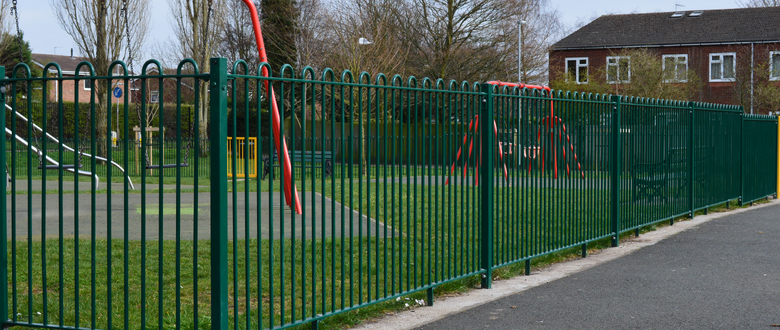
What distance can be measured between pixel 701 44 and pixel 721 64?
1.47 meters

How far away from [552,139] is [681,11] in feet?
137

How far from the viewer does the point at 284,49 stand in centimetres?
3459

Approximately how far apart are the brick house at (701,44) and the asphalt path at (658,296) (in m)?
27.9

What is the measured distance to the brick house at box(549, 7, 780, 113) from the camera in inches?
1485

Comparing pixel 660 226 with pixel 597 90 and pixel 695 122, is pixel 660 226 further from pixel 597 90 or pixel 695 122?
pixel 597 90

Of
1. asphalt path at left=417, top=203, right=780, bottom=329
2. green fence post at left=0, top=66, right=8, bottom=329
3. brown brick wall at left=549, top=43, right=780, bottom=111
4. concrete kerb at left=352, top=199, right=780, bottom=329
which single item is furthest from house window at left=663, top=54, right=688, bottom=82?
green fence post at left=0, top=66, right=8, bottom=329

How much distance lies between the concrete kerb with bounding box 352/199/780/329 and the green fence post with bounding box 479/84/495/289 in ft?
0.82

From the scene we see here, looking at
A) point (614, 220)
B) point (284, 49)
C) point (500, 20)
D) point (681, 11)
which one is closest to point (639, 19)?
point (681, 11)

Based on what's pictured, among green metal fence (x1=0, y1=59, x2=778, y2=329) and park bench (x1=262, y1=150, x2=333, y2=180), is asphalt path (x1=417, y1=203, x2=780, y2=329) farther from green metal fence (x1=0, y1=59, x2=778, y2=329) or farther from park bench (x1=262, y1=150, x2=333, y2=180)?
park bench (x1=262, y1=150, x2=333, y2=180)

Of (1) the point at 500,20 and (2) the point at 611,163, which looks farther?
(1) the point at 500,20

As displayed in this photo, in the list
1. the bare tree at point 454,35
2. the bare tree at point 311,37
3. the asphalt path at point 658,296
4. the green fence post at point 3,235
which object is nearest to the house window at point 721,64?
Answer: the bare tree at point 454,35

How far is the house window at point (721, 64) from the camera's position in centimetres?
4081

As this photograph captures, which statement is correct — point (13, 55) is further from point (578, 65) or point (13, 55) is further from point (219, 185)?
point (219, 185)

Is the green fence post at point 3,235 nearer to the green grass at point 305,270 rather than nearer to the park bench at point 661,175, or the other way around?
the green grass at point 305,270
